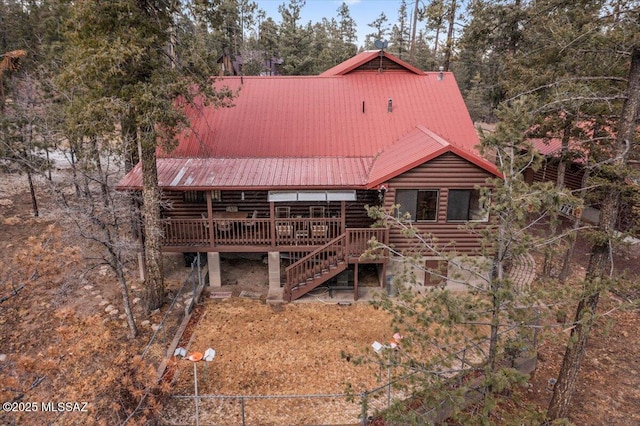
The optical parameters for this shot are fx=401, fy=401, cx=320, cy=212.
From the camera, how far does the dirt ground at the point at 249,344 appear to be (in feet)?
31.0

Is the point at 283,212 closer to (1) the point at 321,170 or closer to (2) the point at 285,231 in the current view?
(2) the point at 285,231

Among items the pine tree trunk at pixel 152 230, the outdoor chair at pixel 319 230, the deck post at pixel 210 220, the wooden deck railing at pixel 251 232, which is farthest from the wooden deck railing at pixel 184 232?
the outdoor chair at pixel 319 230

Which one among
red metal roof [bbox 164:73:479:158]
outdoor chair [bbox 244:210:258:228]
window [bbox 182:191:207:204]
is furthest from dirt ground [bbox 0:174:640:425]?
red metal roof [bbox 164:73:479:158]

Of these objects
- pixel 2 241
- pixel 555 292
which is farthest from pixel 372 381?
pixel 2 241

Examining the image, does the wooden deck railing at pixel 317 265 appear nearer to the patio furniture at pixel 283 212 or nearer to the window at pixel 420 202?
the window at pixel 420 202

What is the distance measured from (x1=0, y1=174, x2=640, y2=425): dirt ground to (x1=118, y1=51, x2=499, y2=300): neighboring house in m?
1.75

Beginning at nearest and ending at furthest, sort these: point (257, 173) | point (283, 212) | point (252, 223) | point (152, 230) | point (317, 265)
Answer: point (152, 230) < point (317, 265) < point (252, 223) < point (257, 173) < point (283, 212)

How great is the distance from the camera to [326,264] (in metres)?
14.3

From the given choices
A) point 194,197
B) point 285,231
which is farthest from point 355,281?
point 194,197

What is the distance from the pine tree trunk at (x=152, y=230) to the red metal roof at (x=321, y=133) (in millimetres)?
1515

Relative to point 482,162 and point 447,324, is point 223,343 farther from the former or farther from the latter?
point 482,162

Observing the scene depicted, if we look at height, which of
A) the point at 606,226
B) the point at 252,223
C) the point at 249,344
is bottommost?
the point at 249,344

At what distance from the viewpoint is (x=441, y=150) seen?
13305 mm

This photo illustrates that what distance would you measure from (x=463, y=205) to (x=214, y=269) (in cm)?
949
